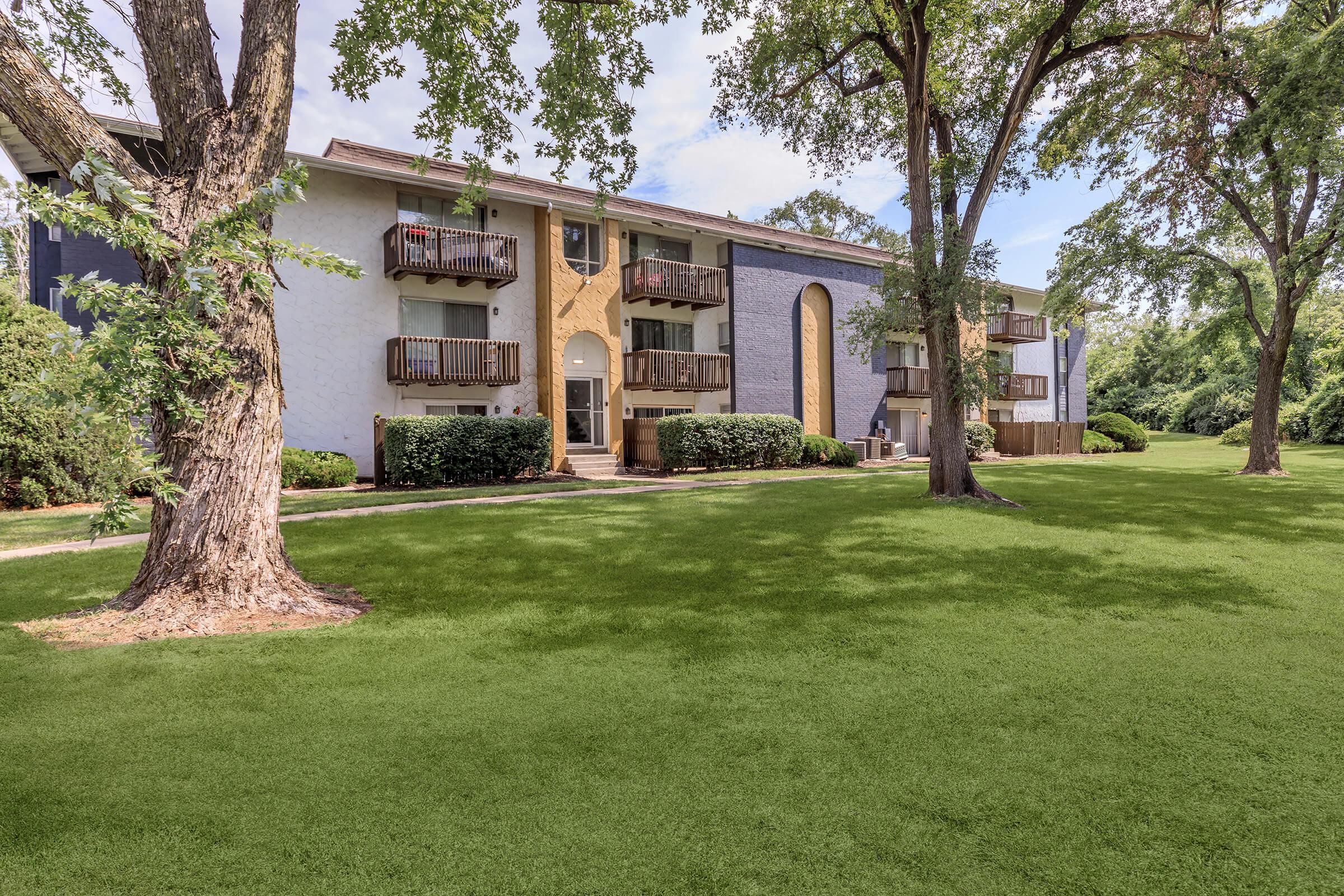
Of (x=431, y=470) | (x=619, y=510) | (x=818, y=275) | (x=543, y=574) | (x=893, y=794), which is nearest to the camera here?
(x=893, y=794)

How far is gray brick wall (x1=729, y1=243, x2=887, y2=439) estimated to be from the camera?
23.6 meters

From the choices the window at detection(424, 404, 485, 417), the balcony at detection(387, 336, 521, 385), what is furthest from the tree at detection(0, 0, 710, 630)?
the window at detection(424, 404, 485, 417)

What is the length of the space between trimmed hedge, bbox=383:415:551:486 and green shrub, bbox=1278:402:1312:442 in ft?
114

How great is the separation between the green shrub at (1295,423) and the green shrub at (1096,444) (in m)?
8.82

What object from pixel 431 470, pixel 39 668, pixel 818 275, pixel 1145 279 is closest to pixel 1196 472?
pixel 1145 279

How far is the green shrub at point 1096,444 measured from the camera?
99.9ft

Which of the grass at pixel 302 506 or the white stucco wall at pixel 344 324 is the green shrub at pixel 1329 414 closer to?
the grass at pixel 302 506

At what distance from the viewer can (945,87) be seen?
527 inches

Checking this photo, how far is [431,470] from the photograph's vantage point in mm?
16000

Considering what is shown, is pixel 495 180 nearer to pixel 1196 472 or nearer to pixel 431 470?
pixel 431 470

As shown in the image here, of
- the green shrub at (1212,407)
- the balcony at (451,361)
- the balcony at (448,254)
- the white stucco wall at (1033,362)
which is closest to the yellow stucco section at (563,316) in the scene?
the balcony at (451,361)

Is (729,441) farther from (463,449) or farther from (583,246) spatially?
(463,449)

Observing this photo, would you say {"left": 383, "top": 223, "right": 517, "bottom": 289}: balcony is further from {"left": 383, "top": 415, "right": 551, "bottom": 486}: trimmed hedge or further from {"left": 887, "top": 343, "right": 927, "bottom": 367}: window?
{"left": 887, "top": 343, "right": 927, "bottom": 367}: window

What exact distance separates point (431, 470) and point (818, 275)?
1596 cm
